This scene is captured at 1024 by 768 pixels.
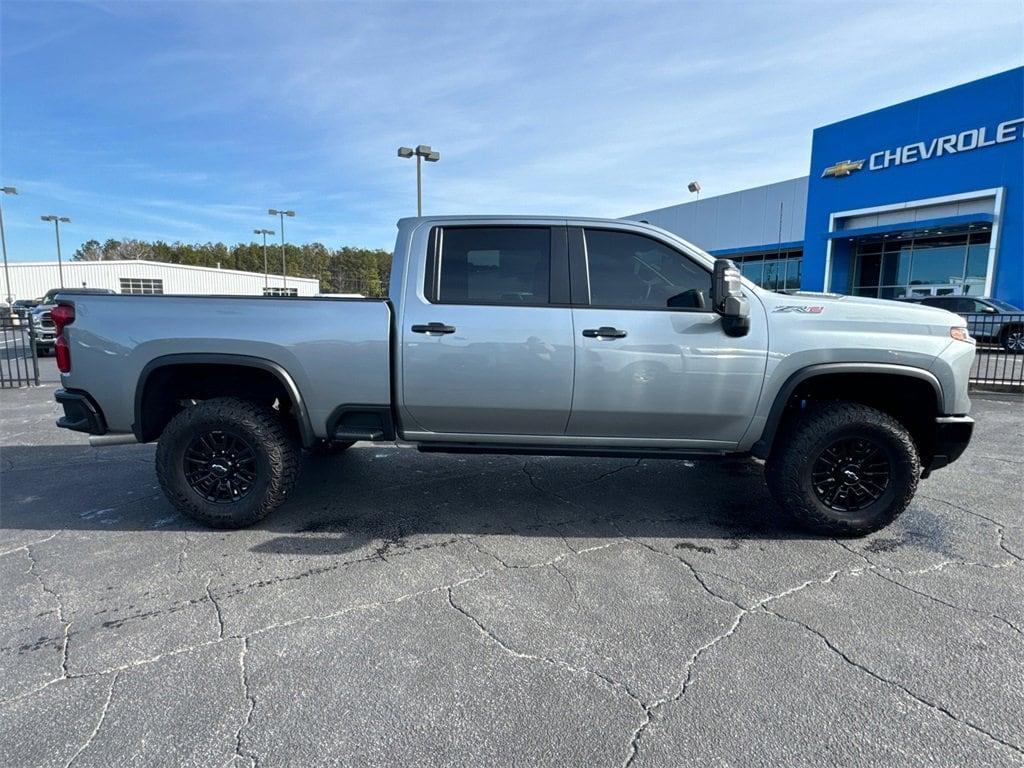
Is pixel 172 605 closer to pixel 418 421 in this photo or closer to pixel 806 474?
pixel 418 421

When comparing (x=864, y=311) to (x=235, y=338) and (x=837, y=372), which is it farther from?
(x=235, y=338)

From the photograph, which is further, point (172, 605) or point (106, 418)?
point (106, 418)

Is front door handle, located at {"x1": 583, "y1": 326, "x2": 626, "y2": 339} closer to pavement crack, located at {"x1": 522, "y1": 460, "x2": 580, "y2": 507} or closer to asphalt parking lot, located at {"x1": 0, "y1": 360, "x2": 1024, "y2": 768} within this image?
asphalt parking lot, located at {"x1": 0, "y1": 360, "x2": 1024, "y2": 768}

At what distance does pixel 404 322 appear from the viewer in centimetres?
358

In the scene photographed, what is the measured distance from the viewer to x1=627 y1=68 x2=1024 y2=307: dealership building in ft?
61.2

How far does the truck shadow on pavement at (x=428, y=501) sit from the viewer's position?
379 centimetres

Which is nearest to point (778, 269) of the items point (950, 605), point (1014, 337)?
point (1014, 337)

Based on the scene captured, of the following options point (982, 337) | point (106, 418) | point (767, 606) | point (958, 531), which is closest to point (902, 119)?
point (982, 337)

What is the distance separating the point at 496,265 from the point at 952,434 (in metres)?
3.05

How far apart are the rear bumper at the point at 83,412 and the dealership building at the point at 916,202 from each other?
24.3 meters

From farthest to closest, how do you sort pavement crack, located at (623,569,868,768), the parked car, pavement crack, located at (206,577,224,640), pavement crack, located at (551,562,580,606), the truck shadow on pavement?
the parked car → the truck shadow on pavement → pavement crack, located at (551,562,580,606) → pavement crack, located at (206,577,224,640) → pavement crack, located at (623,569,868,768)

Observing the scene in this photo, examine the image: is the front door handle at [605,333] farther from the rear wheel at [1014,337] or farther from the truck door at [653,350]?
the rear wheel at [1014,337]

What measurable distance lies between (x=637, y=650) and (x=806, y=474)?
5.91 ft

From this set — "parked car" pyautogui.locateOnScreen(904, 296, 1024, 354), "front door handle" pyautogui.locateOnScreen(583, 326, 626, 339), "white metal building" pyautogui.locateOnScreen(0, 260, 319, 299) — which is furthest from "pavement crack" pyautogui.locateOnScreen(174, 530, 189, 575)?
"white metal building" pyautogui.locateOnScreen(0, 260, 319, 299)
